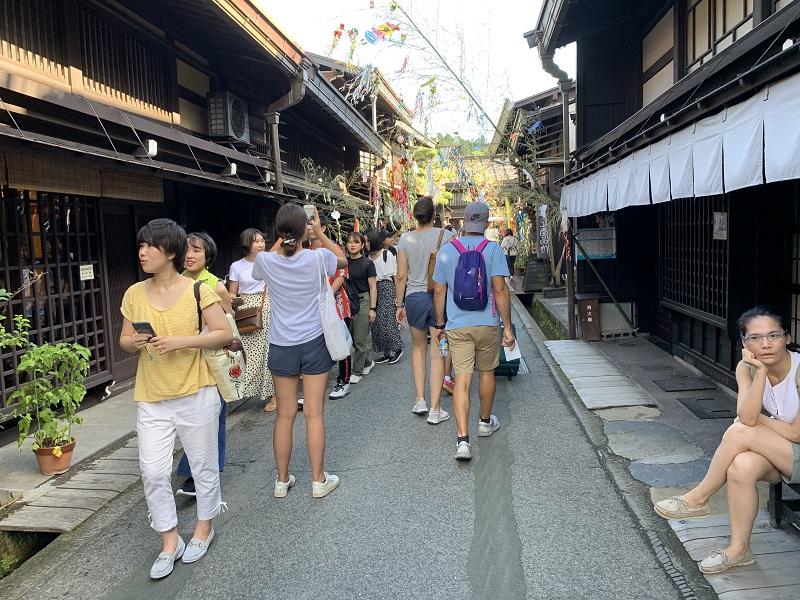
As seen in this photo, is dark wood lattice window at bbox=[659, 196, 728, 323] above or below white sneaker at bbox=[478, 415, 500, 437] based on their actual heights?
above

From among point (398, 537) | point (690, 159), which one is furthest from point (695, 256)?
point (398, 537)

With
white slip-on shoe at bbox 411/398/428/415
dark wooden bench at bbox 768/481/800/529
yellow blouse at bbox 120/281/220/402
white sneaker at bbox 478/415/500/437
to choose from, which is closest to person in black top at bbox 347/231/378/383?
white slip-on shoe at bbox 411/398/428/415

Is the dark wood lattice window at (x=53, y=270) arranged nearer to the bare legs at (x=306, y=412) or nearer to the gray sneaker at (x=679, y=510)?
the bare legs at (x=306, y=412)

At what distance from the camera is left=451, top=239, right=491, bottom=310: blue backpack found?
5.09 meters

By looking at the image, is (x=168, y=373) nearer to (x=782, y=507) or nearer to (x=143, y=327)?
(x=143, y=327)

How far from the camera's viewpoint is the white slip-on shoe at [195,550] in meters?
3.65

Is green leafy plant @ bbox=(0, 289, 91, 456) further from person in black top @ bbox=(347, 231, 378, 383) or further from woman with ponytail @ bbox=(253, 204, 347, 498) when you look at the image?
person in black top @ bbox=(347, 231, 378, 383)

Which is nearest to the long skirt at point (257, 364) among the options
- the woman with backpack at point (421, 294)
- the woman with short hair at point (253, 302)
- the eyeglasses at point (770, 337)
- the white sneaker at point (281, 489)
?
the woman with short hair at point (253, 302)

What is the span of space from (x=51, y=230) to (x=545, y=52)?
27.2 feet

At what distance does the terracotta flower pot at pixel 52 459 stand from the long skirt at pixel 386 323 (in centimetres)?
501

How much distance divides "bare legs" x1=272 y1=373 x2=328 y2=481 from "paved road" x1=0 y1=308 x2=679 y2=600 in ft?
1.17

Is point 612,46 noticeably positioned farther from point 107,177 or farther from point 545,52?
point 107,177

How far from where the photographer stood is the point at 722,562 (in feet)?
10.6

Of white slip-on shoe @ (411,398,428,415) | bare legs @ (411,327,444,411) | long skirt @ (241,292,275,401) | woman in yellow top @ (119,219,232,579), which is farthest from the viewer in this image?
long skirt @ (241,292,275,401)
